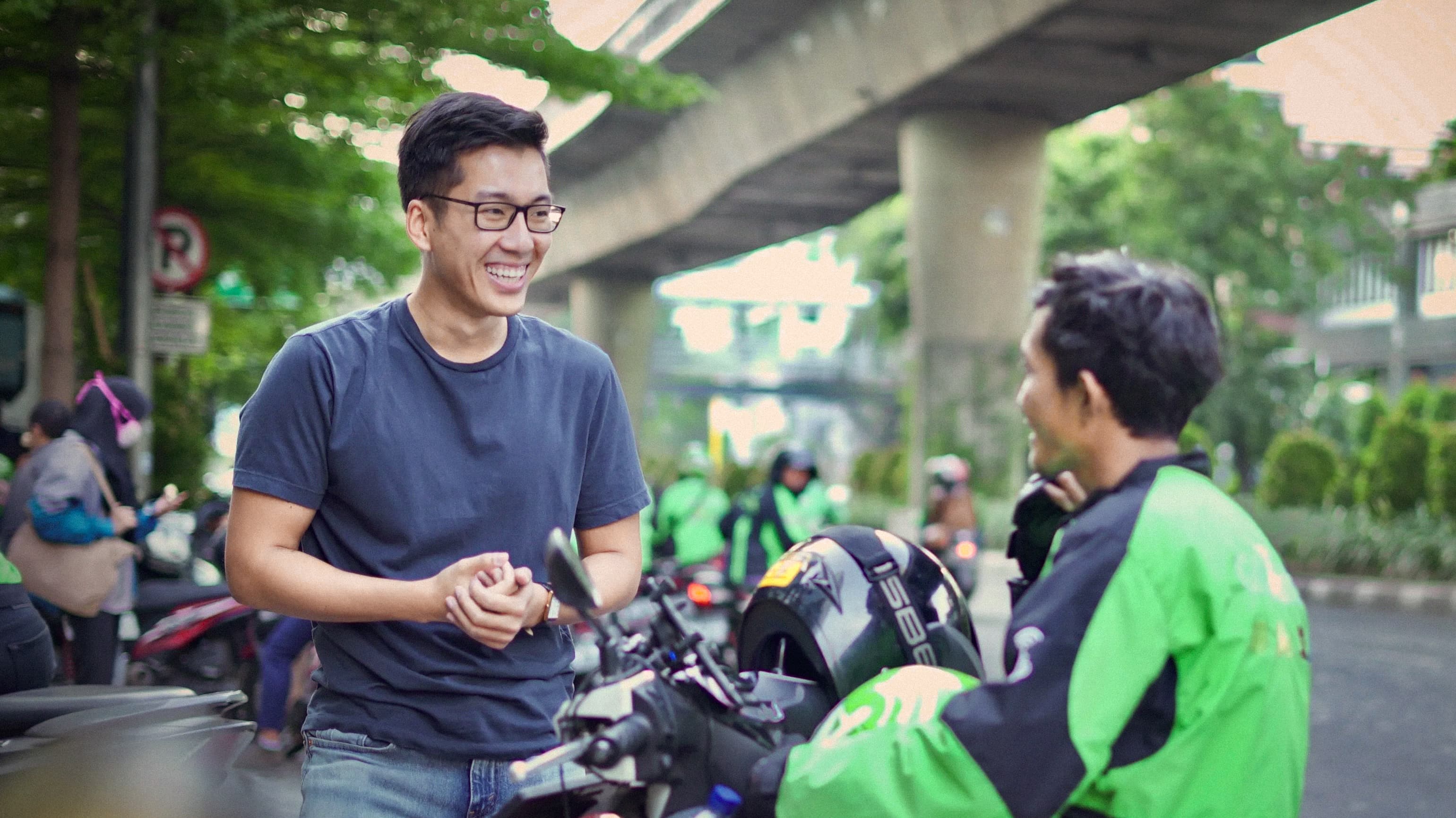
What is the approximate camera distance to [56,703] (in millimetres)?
3027

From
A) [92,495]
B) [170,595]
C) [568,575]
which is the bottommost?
[170,595]

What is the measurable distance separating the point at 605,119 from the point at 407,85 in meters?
16.5

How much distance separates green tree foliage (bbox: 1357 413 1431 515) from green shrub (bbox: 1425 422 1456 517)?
0.45 ft

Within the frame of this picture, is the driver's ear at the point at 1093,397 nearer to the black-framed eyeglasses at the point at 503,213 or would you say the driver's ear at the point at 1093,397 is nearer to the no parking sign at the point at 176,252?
the black-framed eyeglasses at the point at 503,213

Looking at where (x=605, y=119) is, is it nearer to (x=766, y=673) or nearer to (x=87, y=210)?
(x=87, y=210)

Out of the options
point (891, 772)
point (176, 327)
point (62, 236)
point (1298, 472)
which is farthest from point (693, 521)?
point (1298, 472)

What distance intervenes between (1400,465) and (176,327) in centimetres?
1620

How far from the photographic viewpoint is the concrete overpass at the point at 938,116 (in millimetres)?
15969

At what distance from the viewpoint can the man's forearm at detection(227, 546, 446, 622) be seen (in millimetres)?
2301

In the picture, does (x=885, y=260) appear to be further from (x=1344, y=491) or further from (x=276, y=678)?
(x=276, y=678)

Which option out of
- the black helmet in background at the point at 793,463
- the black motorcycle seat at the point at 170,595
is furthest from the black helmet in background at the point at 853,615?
the black helmet in background at the point at 793,463

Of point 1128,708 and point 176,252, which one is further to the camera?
point 176,252

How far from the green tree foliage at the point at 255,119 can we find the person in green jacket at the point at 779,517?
3597 millimetres

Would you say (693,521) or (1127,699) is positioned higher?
(1127,699)
